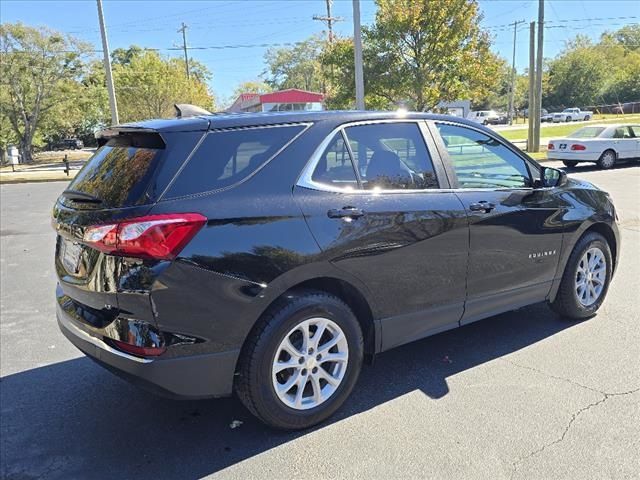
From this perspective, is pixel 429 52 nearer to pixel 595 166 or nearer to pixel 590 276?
→ pixel 595 166

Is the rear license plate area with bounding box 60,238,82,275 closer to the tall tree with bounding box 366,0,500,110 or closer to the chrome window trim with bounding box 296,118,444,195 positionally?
the chrome window trim with bounding box 296,118,444,195

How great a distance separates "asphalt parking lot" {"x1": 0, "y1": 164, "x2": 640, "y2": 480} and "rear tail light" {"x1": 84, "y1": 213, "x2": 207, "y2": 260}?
1.13 metres

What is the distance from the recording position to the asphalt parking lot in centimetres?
271

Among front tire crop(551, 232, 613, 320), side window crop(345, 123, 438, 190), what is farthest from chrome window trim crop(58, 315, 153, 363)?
front tire crop(551, 232, 613, 320)

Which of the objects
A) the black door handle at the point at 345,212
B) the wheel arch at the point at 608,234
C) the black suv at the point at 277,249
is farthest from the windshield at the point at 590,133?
the black door handle at the point at 345,212

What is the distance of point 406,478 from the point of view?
8.52 feet

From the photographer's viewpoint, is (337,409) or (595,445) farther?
(337,409)

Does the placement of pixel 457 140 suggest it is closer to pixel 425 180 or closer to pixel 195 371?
pixel 425 180

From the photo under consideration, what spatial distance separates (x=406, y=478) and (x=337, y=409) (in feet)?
2.23

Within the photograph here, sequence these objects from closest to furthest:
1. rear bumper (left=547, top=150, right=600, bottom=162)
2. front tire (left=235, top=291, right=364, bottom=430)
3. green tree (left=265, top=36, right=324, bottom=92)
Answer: front tire (left=235, top=291, right=364, bottom=430)
rear bumper (left=547, top=150, right=600, bottom=162)
green tree (left=265, top=36, right=324, bottom=92)

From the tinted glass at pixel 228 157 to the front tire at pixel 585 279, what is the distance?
8.82 ft

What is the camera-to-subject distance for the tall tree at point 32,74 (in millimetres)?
37844

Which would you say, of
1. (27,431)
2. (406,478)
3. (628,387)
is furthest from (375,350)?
(27,431)

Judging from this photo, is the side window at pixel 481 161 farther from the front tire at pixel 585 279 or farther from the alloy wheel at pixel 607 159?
the alloy wheel at pixel 607 159
